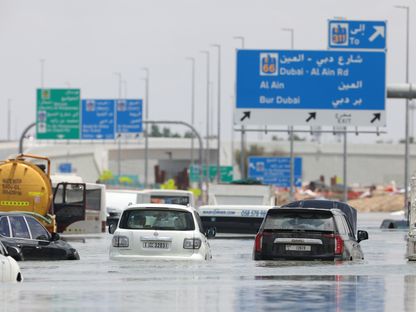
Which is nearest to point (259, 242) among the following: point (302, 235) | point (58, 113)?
point (302, 235)

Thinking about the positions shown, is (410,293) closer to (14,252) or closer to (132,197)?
(14,252)

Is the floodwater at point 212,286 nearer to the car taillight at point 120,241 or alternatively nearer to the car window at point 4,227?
the car taillight at point 120,241

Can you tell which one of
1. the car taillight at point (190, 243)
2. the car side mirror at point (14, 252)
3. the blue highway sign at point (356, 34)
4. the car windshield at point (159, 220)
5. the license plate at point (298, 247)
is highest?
the blue highway sign at point (356, 34)

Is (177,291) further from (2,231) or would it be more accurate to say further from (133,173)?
(133,173)

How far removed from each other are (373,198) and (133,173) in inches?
2026

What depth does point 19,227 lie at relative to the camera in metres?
29.4

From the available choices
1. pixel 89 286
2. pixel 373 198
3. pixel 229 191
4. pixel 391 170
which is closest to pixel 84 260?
pixel 89 286

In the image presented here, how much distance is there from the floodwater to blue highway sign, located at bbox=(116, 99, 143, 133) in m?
63.6

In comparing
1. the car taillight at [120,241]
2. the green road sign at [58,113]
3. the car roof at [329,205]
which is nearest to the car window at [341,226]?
the car taillight at [120,241]

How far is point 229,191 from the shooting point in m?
57.1

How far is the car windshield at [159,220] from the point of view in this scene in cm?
2750

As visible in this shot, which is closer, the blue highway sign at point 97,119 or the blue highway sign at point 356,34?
the blue highway sign at point 356,34

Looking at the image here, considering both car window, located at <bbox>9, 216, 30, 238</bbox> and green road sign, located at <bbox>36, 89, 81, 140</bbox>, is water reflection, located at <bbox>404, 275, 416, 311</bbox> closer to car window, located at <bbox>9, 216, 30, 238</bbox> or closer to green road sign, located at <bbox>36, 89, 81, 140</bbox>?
car window, located at <bbox>9, 216, 30, 238</bbox>

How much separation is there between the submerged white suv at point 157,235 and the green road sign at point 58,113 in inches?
2290
